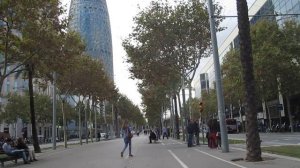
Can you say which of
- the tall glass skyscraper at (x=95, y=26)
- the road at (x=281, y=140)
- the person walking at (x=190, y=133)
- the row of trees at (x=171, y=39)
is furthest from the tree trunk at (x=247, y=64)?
the tall glass skyscraper at (x=95, y=26)

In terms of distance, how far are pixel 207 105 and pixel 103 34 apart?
31.5m

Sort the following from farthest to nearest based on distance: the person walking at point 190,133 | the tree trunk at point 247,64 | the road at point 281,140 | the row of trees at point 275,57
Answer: the row of trees at point 275,57, the person walking at point 190,133, the road at point 281,140, the tree trunk at point 247,64

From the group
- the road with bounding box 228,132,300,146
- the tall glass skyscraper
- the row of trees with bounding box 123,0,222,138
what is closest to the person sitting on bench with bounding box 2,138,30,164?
the road with bounding box 228,132,300,146

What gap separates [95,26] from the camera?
11056 centimetres

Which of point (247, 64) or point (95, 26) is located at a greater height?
point (95, 26)

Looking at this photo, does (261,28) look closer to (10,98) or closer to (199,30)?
(199,30)

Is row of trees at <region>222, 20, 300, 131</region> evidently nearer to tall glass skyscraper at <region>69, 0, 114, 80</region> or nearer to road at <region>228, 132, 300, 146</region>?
road at <region>228, 132, 300, 146</region>

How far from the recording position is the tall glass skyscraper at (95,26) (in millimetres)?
105688

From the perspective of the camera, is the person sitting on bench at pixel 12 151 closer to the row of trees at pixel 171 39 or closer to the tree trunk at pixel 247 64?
the tree trunk at pixel 247 64

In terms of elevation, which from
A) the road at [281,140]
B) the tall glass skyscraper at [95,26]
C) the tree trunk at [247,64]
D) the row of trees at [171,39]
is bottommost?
the road at [281,140]

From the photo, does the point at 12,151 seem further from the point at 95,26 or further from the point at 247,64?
the point at 95,26

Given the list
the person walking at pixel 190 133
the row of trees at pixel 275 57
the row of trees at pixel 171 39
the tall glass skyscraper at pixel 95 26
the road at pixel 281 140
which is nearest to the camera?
the road at pixel 281 140

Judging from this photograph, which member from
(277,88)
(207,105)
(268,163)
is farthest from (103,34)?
(268,163)

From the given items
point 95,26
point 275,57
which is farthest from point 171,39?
point 95,26
